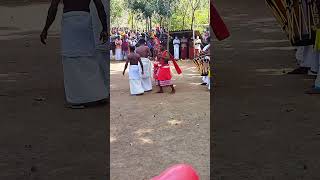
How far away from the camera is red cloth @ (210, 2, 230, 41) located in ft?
8.65

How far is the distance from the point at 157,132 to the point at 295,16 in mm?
2115

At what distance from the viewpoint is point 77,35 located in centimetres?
259

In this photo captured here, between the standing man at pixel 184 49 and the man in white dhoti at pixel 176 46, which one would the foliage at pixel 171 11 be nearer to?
the standing man at pixel 184 49

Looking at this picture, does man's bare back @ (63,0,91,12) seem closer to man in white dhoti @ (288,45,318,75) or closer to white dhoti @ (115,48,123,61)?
man in white dhoti @ (288,45,318,75)

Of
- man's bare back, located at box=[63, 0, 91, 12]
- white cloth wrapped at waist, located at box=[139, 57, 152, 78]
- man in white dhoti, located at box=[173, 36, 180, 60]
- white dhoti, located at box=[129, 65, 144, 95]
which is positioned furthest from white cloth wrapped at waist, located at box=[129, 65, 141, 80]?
man in white dhoti, located at box=[173, 36, 180, 60]

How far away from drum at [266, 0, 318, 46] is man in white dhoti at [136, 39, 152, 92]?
4.85m

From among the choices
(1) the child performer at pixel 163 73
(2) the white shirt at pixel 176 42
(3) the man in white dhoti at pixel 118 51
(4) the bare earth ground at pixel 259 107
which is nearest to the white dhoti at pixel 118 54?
(3) the man in white dhoti at pixel 118 51

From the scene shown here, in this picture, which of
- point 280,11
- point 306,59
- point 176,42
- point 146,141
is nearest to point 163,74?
point 146,141

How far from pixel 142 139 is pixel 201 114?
4.52 ft

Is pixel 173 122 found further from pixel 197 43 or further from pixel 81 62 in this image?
pixel 197 43

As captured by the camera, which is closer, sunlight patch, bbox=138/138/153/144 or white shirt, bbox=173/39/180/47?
sunlight patch, bbox=138/138/153/144

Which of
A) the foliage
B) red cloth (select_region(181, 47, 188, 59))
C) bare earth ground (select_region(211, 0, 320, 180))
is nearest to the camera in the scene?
bare earth ground (select_region(211, 0, 320, 180))

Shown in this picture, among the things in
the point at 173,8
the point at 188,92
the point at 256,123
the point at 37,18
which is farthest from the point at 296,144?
the point at 173,8

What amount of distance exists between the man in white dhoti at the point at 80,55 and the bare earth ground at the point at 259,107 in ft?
2.30
